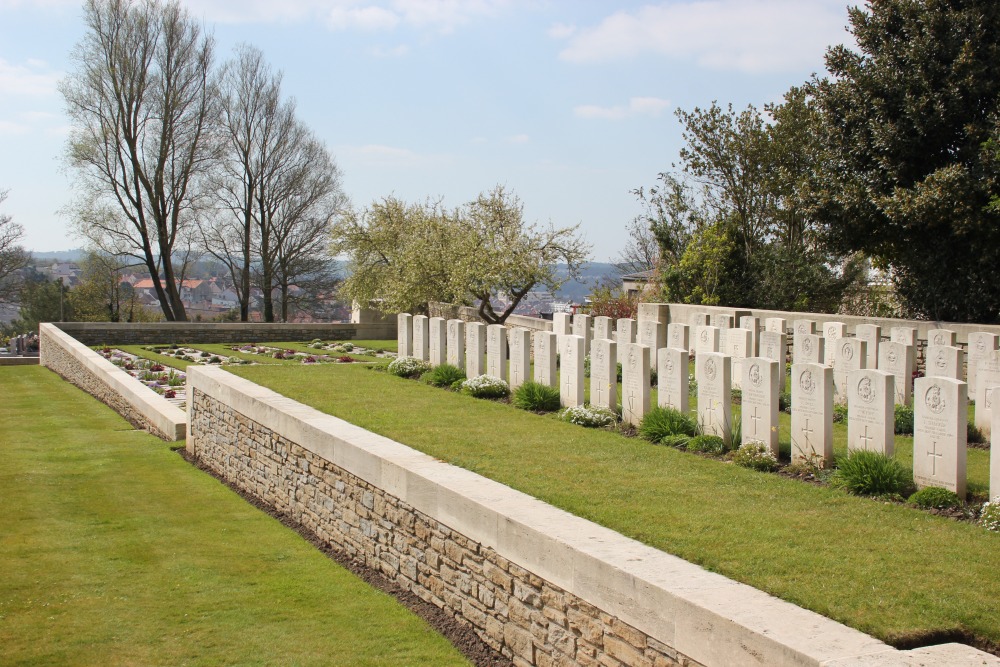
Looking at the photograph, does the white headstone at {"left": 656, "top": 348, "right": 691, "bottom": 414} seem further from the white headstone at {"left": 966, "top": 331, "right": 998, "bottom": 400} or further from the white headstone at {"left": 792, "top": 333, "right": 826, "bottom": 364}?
the white headstone at {"left": 966, "top": 331, "right": 998, "bottom": 400}

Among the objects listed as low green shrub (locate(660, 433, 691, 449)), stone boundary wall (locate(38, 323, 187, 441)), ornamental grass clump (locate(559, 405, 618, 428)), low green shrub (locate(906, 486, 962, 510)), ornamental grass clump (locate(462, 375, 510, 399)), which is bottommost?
stone boundary wall (locate(38, 323, 187, 441))

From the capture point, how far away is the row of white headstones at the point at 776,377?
6.40 m

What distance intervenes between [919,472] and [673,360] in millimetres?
2841

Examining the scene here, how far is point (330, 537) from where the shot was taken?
7.78 metres

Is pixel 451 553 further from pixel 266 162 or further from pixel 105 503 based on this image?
pixel 266 162

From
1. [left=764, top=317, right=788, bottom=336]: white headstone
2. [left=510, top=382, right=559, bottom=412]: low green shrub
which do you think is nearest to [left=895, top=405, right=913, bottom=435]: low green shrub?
[left=510, top=382, right=559, bottom=412]: low green shrub

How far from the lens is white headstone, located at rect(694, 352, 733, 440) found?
8.09 meters

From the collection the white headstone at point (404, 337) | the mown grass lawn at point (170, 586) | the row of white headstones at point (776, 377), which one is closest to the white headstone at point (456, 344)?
the row of white headstones at point (776, 377)

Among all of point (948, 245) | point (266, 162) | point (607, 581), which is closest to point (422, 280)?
point (948, 245)

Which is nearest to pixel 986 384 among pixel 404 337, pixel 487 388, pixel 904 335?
pixel 904 335

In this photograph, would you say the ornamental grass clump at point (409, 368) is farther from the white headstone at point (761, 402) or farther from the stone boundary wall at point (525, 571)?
the white headstone at point (761, 402)

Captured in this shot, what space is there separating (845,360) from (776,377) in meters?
4.11

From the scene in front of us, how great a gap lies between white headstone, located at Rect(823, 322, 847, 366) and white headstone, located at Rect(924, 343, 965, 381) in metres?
2.35

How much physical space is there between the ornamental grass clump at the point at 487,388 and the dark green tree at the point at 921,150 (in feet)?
26.2
